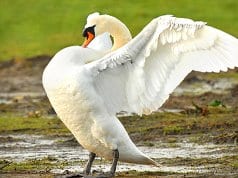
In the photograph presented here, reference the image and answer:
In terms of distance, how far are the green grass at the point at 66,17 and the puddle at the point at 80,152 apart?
14855 millimetres

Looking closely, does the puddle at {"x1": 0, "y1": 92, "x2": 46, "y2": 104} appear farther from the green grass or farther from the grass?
the green grass

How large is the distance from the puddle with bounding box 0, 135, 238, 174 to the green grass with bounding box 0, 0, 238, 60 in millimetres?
14855

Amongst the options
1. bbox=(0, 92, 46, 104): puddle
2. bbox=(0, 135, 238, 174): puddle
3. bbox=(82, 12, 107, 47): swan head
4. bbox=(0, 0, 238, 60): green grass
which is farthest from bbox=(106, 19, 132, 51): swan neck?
bbox=(0, 0, 238, 60): green grass

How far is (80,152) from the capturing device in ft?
46.5

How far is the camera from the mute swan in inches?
A: 415

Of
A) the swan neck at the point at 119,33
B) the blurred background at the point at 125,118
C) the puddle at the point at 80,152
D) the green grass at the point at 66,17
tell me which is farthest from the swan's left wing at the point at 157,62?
the green grass at the point at 66,17

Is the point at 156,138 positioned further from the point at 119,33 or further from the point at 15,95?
the point at 15,95

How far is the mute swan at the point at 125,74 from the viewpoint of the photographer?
10.5 m

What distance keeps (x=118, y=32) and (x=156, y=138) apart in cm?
395

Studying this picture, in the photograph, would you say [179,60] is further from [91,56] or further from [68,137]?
[68,137]

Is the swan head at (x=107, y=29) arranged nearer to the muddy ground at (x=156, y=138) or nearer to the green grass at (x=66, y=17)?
the muddy ground at (x=156, y=138)

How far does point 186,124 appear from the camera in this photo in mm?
16062

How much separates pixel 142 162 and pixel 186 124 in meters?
4.77

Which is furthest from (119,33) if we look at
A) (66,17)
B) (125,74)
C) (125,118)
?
(66,17)
